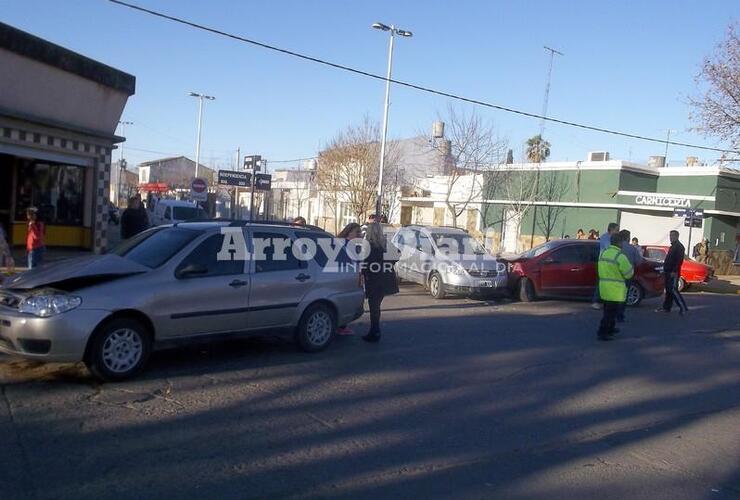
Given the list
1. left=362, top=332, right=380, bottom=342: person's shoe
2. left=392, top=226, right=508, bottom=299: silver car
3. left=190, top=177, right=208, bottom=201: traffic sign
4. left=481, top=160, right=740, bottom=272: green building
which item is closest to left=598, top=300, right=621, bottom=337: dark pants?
left=362, top=332, right=380, bottom=342: person's shoe

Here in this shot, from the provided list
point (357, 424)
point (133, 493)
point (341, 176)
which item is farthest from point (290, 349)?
point (341, 176)

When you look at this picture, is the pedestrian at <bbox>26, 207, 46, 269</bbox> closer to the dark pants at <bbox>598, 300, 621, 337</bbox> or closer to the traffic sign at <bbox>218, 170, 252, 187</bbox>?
the traffic sign at <bbox>218, 170, 252, 187</bbox>

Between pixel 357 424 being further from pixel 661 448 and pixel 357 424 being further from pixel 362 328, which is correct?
pixel 362 328

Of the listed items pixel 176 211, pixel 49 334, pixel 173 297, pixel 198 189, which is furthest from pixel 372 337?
pixel 176 211

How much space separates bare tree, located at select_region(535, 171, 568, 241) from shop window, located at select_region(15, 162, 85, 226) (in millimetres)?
22552

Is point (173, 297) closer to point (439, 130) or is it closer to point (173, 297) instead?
point (173, 297)

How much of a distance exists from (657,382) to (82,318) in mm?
6674

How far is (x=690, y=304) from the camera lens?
17.3 metres

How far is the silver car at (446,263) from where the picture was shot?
48.1 ft

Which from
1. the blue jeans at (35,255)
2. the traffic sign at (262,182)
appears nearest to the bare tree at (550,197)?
the traffic sign at (262,182)

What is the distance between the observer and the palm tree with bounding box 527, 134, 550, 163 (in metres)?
41.6

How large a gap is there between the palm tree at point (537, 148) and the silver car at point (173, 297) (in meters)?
34.7

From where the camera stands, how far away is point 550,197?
3309cm

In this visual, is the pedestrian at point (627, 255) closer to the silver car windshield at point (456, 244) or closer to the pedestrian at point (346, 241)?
the silver car windshield at point (456, 244)
